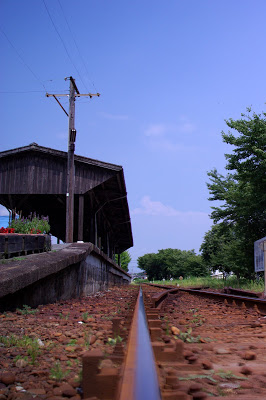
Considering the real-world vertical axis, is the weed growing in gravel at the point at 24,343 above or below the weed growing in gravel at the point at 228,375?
below

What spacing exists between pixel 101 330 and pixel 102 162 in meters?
10.3

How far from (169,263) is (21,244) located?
9624 cm

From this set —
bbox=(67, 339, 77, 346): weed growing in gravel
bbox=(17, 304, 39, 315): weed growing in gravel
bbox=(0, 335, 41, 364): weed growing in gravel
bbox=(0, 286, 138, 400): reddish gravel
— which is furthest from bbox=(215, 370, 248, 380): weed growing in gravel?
bbox=(17, 304, 39, 315): weed growing in gravel

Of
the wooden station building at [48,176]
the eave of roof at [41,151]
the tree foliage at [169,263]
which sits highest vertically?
the eave of roof at [41,151]

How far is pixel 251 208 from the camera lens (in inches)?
841

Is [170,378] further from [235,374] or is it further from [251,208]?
[251,208]

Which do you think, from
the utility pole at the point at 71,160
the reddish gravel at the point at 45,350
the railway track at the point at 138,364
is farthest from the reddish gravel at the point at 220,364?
the utility pole at the point at 71,160

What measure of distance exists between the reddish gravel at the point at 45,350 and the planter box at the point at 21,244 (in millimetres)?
2049

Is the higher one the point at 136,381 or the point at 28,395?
the point at 136,381

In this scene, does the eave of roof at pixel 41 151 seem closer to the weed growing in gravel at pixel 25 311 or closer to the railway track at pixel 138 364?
the weed growing in gravel at pixel 25 311

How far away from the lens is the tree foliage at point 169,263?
78125mm

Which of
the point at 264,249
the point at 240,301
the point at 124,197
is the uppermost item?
the point at 124,197

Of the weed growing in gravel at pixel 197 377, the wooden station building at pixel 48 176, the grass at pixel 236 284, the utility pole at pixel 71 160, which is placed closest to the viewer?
the weed growing in gravel at pixel 197 377

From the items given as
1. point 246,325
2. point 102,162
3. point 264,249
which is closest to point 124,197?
point 102,162
